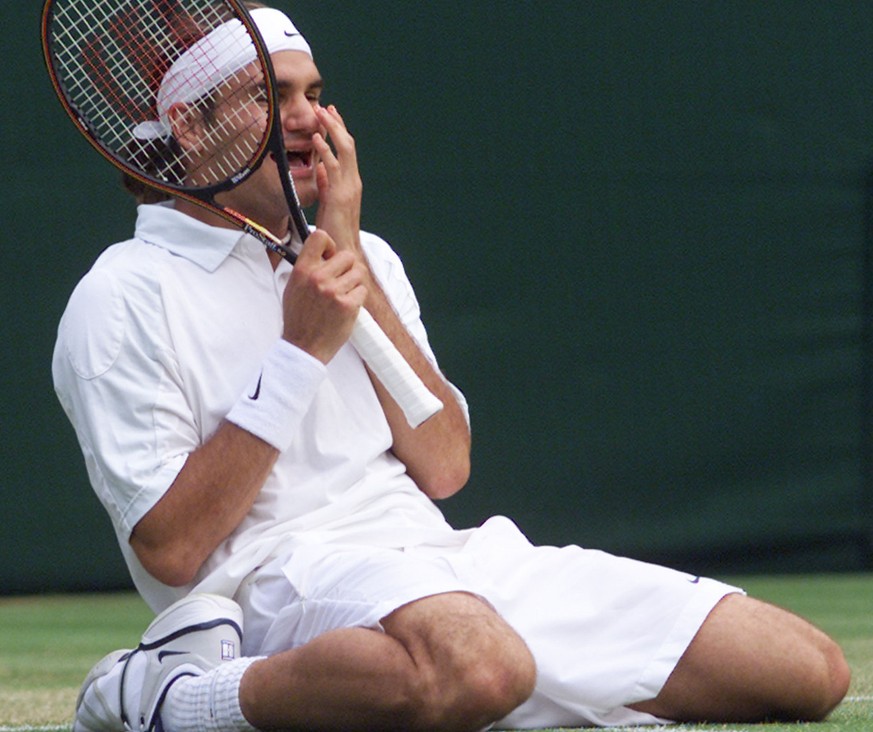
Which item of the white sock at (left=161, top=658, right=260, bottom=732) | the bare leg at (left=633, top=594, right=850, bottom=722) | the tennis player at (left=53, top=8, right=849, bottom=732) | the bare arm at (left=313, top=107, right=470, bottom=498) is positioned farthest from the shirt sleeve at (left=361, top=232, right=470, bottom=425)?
the white sock at (left=161, top=658, right=260, bottom=732)

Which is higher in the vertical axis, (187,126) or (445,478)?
(187,126)

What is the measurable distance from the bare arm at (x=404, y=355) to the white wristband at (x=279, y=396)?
234mm

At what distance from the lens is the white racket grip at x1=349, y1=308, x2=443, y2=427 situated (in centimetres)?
264

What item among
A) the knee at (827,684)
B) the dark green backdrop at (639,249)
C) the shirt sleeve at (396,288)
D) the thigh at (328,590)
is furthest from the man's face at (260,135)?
the dark green backdrop at (639,249)

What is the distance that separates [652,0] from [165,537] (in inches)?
146

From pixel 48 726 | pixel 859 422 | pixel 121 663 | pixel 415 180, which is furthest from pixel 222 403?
pixel 859 422

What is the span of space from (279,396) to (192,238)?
14.6 inches

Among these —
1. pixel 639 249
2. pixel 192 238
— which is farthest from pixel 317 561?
pixel 639 249

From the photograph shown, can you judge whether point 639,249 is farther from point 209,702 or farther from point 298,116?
point 209,702

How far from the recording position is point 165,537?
246 cm

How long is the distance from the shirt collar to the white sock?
0.65 metres

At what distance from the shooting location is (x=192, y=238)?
8.87ft

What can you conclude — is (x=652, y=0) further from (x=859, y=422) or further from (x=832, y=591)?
(x=832, y=591)

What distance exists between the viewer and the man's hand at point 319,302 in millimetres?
2510
